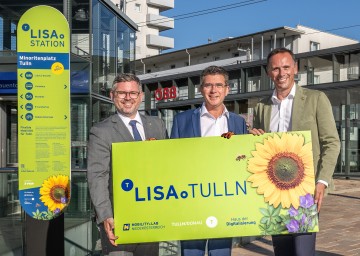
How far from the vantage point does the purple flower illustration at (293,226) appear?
3359 millimetres

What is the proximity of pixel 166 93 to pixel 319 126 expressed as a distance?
3353cm

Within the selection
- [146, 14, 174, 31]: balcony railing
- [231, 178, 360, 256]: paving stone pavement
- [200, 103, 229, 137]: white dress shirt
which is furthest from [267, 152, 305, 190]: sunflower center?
[146, 14, 174, 31]: balcony railing

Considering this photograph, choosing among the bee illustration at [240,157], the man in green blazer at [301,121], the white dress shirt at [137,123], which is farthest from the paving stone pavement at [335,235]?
the white dress shirt at [137,123]

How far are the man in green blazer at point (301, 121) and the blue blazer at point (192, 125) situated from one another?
0.74 feet

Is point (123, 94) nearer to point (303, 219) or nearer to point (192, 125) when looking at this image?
point (192, 125)

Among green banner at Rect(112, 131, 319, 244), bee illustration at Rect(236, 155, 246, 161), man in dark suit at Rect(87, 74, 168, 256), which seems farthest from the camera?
bee illustration at Rect(236, 155, 246, 161)

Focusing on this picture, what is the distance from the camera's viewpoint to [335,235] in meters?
8.24

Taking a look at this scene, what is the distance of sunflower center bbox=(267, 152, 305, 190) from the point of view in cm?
340

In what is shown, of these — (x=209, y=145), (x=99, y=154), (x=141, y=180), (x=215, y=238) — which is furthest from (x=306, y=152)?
(x=99, y=154)

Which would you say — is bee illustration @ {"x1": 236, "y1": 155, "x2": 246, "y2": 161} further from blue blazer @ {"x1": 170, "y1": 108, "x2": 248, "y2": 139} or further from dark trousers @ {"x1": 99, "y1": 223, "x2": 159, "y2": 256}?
dark trousers @ {"x1": 99, "y1": 223, "x2": 159, "y2": 256}

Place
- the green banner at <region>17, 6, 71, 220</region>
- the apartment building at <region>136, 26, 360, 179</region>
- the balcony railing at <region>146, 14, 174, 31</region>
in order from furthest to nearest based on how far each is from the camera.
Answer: the balcony railing at <region>146, 14, 174, 31</region> < the apartment building at <region>136, 26, 360, 179</region> < the green banner at <region>17, 6, 71, 220</region>

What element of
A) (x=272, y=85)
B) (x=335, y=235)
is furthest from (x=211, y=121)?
(x=272, y=85)

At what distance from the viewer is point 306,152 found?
3.38m

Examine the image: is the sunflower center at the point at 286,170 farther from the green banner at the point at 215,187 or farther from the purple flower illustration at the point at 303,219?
the purple flower illustration at the point at 303,219
